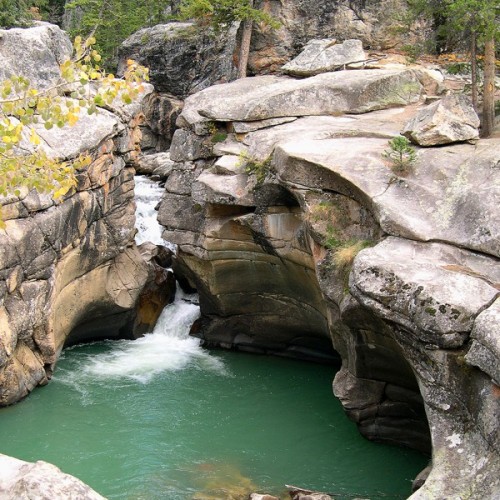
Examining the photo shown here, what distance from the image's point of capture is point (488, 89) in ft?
66.2

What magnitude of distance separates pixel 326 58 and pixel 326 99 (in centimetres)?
413

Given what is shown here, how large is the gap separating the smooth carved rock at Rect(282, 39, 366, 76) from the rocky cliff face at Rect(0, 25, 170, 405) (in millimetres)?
5913

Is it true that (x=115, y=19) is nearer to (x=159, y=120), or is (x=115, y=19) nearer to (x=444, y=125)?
(x=159, y=120)

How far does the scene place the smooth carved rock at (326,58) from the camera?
25.5 m

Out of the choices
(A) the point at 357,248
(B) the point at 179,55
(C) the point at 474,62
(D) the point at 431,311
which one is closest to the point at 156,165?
(B) the point at 179,55

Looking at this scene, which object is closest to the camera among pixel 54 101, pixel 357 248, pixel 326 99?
pixel 54 101

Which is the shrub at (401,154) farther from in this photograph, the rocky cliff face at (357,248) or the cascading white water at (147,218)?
the cascading white water at (147,218)

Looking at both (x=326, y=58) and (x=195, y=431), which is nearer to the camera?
(x=195, y=431)

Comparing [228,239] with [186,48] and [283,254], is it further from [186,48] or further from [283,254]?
[186,48]

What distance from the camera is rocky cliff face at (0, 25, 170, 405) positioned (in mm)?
18438

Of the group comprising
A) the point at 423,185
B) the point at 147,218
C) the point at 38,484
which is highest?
the point at 423,185

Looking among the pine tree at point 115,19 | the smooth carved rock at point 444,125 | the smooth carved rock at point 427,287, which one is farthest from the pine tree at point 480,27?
the pine tree at point 115,19

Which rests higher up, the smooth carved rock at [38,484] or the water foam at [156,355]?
the smooth carved rock at [38,484]

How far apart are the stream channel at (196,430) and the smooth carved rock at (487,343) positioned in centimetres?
475
